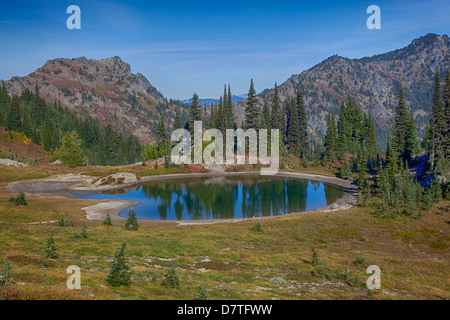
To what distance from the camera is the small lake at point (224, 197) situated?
60.3 metres

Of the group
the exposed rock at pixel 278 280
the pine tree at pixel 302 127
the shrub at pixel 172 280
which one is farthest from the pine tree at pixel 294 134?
the shrub at pixel 172 280

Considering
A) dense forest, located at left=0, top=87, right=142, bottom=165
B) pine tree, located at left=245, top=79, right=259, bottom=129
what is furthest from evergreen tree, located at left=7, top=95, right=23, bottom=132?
pine tree, located at left=245, top=79, right=259, bottom=129

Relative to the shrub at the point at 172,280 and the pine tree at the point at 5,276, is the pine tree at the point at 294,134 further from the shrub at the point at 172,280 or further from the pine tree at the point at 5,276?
the pine tree at the point at 5,276

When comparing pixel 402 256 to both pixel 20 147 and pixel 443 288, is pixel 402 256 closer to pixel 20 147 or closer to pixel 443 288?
pixel 443 288

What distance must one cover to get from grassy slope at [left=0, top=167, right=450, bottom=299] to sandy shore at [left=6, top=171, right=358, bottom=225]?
24.0 ft

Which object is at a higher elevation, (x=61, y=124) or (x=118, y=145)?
(x=61, y=124)

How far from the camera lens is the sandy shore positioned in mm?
55938

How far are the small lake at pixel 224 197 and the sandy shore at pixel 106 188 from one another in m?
3.10

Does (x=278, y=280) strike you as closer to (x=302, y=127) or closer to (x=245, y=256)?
(x=245, y=256)

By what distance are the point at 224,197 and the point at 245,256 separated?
4782 centimetres

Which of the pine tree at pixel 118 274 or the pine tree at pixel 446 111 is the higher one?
the pine tree at pixel 446 111
